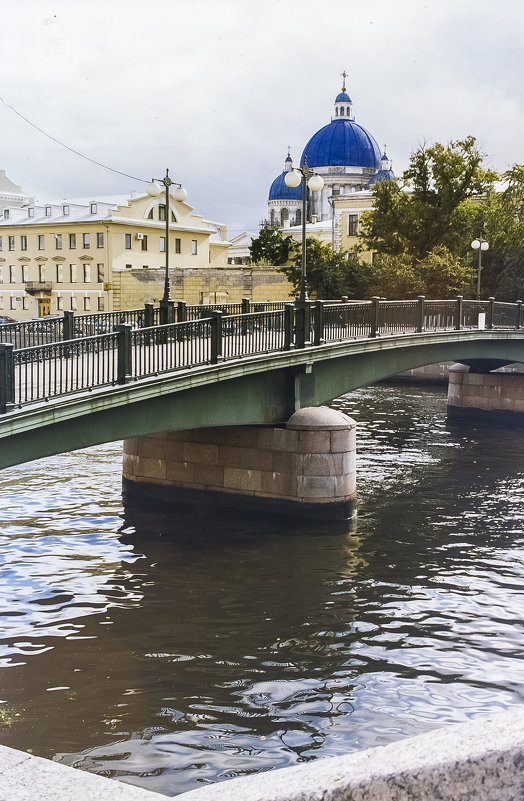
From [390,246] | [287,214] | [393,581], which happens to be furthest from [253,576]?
[287,214]

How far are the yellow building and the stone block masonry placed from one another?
32.0m

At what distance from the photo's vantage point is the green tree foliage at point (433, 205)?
51469mm

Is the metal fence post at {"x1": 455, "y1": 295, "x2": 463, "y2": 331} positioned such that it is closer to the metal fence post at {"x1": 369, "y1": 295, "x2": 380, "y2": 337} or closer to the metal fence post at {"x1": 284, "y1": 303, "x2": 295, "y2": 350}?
the metal fence post at {"x1": 369, "y1": 295, "x2": 380, "y2": 337}

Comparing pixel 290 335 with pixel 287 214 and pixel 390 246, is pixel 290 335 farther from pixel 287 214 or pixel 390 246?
pixel 287 214

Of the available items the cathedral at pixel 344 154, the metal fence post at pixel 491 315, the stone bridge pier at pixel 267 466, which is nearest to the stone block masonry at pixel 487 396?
the metal fence post at pixel 491 315

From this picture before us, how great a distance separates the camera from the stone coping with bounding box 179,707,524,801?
2713mm

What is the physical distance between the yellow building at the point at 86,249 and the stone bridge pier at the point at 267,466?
44.9 meters

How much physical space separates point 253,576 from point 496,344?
17.7 m

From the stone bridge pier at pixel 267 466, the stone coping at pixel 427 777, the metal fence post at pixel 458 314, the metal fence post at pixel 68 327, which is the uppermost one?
the metal fence post at pixel 458 314

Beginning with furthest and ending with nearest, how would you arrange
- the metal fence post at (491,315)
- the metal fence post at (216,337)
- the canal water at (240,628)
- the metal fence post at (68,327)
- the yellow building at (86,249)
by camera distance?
1. the yellow building at (86,249)
2. the metal fence post at (491,315)
3. the metal fence post at (68,327)
4. the metal fence post at (216,337)
5. the canal water at (240,628)

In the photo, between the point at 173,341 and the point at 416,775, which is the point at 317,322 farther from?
the point at 416,775

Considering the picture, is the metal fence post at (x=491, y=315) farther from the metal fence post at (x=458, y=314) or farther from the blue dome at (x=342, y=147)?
the blue dome at (x=342, y=147)

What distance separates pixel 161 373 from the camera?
13.5 m

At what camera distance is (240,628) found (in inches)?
474
